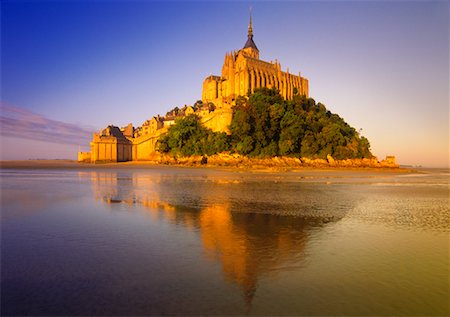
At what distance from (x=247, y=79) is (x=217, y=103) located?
1015cm

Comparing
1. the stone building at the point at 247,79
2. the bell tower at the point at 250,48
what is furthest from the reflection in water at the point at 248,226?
the bell tower at the point at 250,48

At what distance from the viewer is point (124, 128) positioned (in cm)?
9375

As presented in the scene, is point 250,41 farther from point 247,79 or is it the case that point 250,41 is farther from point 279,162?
point 279,162

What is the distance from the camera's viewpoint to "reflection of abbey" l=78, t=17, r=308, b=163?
237 feet

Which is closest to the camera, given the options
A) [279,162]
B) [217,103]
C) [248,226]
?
[248,226]

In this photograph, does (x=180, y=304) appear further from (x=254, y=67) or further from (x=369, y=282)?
(x=254, y=67)

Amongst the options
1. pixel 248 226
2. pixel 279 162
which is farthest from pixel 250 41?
pixel 248 226

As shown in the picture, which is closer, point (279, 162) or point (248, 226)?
point (248, 226)

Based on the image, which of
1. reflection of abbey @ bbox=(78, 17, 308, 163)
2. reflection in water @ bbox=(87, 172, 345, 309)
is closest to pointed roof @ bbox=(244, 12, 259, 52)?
reflection of abbey @ bbox=(78, 17, 308, 163)

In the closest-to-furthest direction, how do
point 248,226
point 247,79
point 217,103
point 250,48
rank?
point 248,226 → point 247,79 → point 217,103 → point 250,48

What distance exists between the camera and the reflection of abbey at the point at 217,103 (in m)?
72.4

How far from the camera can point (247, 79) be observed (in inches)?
3221

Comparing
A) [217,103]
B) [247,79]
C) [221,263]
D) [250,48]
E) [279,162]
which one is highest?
[250,48]

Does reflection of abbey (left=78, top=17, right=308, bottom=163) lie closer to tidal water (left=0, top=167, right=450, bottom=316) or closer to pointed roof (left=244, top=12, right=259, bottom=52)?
pointed roof (left=244, top=12, right=259, bottom=52)
